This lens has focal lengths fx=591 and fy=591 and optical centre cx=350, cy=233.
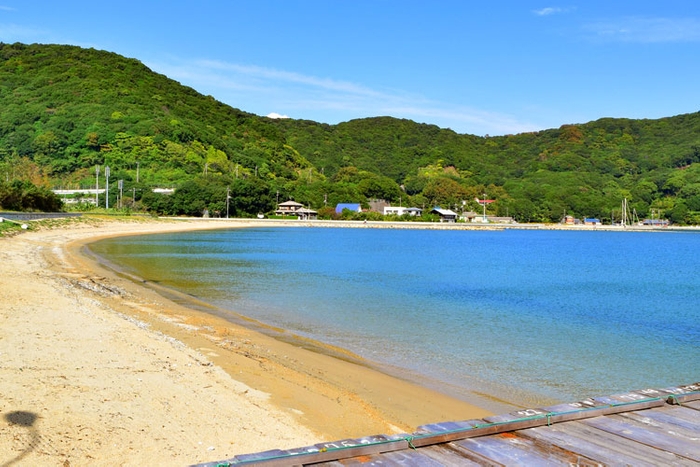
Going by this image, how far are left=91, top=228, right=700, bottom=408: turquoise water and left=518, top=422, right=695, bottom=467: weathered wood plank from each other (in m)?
3.82

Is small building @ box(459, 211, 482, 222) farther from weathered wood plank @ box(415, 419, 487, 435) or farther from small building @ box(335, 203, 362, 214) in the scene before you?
weathered wood plank @ box(415, 419, 487, 435)

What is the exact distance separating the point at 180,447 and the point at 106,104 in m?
132

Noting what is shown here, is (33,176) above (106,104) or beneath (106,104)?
beneath

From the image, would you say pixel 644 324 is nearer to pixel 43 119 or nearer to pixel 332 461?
pixel 332 461

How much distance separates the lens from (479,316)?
1636cm

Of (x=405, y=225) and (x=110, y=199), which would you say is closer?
(x=110, y=199)

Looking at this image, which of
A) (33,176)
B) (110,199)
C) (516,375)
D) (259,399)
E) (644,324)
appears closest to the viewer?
(259,399)

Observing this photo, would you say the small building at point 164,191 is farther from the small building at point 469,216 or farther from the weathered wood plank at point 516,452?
the weathered wood plank at point 516,452

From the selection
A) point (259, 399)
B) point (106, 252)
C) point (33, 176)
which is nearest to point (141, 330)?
point (259, 399)

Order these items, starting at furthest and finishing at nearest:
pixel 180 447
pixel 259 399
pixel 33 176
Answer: pixel 33 176 < pixel 259 399 < pixel 180 447

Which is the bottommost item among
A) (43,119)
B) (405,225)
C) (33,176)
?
(405,225)

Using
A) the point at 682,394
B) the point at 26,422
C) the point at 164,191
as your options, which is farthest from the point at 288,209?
the point at 682,394

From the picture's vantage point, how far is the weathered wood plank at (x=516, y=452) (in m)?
3.88

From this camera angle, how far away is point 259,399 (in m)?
6.95
